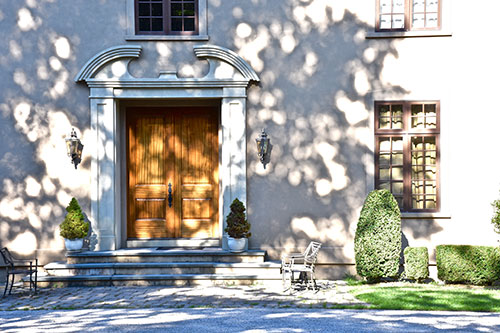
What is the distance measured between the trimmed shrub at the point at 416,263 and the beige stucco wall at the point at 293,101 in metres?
0.46

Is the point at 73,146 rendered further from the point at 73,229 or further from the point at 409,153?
the point at 409,153

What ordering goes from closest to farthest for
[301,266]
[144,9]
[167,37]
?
1. [301,266]
2. [167,37]
3. [144,9]

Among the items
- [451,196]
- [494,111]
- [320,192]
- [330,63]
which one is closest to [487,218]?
[451,196]

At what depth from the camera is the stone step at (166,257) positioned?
9.85m

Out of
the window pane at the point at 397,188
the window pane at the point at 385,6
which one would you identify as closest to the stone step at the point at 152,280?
the window pane at the point at 397,188

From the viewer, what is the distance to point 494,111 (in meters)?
10.1

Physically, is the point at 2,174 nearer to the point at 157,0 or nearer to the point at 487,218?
the point at 157,0

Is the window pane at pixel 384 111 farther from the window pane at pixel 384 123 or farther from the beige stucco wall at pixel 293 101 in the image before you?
the beige stucco wall at pixel 293 101

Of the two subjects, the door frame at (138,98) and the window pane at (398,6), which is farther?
the window pane at (398,6)

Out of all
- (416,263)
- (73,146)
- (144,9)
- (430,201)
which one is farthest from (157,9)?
(416,263)

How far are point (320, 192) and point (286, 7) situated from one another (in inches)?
142

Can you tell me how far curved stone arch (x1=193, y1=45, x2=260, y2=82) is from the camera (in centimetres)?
1013

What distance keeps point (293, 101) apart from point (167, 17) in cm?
294

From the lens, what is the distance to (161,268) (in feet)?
31.9
